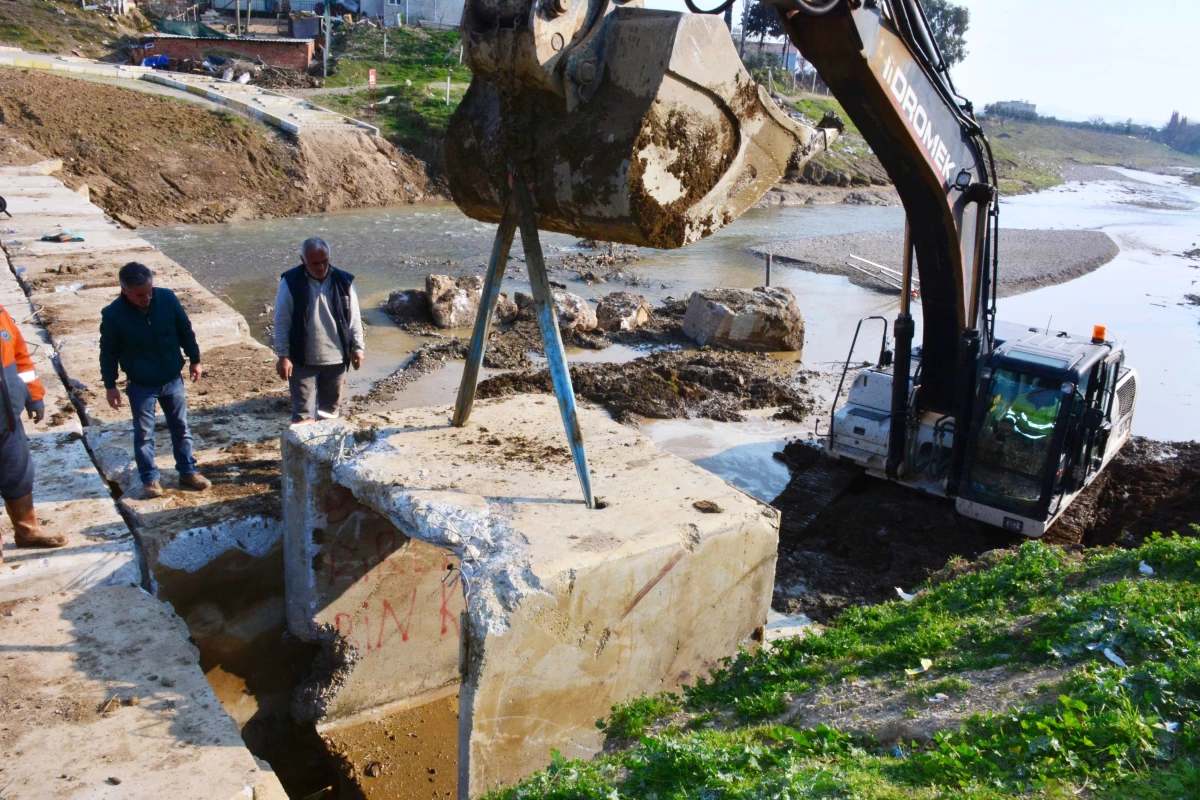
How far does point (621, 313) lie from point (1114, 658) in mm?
10375

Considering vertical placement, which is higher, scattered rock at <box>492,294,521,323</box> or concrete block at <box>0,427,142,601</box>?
scattered rock at <box>492,294,521,323</box>

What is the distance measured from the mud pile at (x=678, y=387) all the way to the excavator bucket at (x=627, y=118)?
20.3 ft

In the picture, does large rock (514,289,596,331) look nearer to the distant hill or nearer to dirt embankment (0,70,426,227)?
dirt embankment (0,70,426,227)

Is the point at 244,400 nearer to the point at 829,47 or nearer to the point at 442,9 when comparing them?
the point at 829,47

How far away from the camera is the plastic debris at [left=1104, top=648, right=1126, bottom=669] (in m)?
4.22

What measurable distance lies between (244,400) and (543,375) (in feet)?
13.5

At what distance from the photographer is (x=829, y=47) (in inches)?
218

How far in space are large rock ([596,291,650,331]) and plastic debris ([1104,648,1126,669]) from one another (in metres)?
10.2

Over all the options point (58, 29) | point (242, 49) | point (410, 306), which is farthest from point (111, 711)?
point (58, 29)

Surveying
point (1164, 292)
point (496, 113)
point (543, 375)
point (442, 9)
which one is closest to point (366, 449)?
point (496, 113)

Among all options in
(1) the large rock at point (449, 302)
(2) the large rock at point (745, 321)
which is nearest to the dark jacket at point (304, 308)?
(1) the large rock at point (449, 302)

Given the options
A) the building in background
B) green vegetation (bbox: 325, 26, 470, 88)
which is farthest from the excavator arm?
the building in background

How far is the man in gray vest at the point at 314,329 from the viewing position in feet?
19.8

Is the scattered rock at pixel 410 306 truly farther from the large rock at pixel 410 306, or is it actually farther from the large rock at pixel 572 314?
the large rock at pixel 572 314
